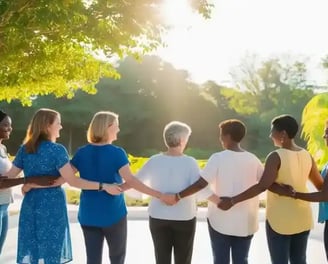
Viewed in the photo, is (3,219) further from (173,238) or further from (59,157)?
(173,238)

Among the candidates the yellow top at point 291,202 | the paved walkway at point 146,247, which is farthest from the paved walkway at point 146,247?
the yellow top at point 291,202

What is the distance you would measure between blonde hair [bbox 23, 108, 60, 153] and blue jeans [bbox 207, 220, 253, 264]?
5.18 feet

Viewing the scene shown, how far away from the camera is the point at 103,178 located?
4.69 meters

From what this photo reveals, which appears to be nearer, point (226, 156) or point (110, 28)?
point (226, 156)

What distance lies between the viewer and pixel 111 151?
4.66 m

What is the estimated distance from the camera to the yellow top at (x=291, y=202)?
14.6 ft

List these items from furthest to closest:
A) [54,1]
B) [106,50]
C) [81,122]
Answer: [81,122] → [106,50] → [54,1]

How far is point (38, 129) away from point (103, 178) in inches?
25.7

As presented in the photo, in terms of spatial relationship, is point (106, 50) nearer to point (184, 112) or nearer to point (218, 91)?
point (184, 112)

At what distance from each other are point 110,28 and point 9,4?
1.63 m

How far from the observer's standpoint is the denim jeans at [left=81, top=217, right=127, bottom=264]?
477cm

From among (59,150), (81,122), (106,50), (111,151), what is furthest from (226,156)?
(81,122)

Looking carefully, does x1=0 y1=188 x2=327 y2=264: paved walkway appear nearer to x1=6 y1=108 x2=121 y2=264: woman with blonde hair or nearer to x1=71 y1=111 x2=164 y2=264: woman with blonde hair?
x1=6 y1=108 x2=121 y2=264: woman with blonde hair

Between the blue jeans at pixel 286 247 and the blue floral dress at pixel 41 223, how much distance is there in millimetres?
1711
